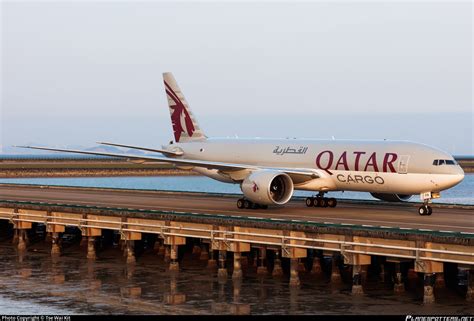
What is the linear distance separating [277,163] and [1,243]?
51.3 ft

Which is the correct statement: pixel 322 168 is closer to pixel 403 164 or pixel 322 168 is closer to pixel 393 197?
pixel 393 197

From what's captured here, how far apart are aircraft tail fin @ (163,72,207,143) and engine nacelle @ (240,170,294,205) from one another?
43.0ft

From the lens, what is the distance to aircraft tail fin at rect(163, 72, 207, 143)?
60.9 m

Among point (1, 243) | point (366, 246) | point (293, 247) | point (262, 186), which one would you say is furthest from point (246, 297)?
point (1, 243)

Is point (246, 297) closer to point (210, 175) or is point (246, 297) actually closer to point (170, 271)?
point (170, 271)

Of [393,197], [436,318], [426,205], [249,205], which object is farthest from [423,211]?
[436,318]

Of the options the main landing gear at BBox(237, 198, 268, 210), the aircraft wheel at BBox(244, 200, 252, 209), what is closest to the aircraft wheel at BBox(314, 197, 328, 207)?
the main landing gear at BBox(237, 198, 268, 210)

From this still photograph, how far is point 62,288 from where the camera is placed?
37.1 m

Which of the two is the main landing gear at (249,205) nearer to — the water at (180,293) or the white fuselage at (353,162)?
the white fuselage at (353,162)

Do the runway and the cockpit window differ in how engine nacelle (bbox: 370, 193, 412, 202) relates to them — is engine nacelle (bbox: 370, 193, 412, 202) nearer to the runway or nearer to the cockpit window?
the runway

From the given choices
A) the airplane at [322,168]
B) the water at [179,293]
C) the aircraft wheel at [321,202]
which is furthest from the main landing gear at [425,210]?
the aircraft wheel at [321,202]

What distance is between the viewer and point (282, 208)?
4900 cm

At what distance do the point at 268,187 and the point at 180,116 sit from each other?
54.5 feet

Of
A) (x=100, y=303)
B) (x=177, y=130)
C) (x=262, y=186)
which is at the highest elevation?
(x=177, y=130)
